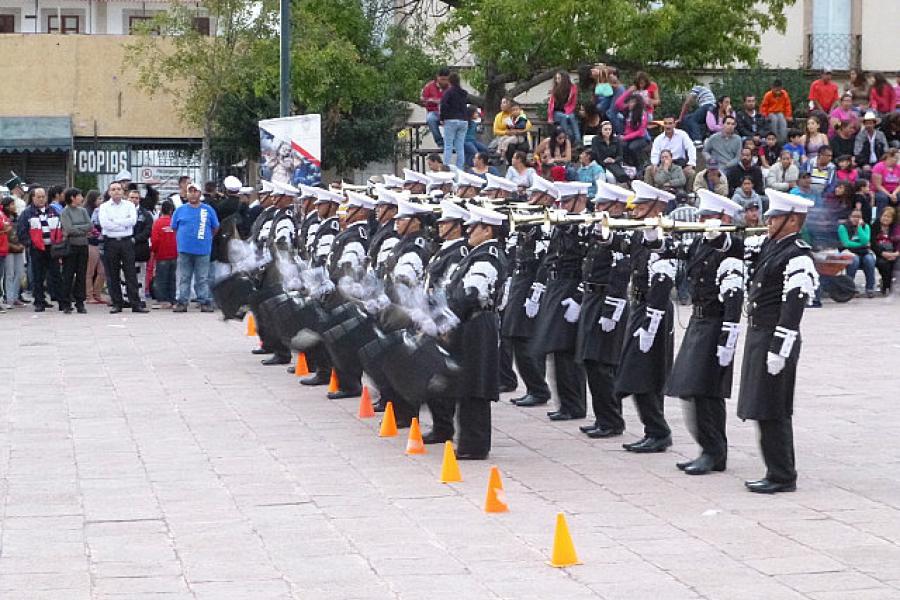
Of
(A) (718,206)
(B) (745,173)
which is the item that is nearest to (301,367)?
(A) (718,206)

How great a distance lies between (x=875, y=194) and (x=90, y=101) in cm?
2265

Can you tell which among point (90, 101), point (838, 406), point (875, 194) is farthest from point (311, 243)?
point (90, 101)

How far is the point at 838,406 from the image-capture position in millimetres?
15094

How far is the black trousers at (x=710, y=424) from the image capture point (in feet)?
38.9

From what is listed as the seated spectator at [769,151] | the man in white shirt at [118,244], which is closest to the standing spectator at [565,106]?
the seated spectator at [769,151]

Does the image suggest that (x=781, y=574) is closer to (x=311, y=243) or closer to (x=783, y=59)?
(x=311, y=243)

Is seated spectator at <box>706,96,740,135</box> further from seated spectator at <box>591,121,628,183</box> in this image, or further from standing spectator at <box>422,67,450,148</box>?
standing spectator at <box>422,67,450,148</box>

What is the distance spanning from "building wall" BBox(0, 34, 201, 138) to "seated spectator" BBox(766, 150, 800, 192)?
64.3 feet

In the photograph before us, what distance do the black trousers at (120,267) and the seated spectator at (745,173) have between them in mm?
8569

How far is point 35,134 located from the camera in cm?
4028

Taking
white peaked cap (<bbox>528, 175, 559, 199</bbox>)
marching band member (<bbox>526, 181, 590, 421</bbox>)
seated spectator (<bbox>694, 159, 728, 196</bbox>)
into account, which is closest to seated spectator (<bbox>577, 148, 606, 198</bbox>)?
seated spectator (<bbox>694, 159, 728, 196</bbox>)

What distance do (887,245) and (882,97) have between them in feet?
18.1

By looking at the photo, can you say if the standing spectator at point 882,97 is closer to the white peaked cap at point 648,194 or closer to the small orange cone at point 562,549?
the white peaked cap at point 648,194

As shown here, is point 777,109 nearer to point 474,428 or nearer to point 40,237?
point 40,237
